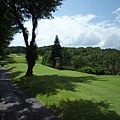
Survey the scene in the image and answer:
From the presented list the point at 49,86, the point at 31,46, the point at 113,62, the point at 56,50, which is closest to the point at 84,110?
the point at 49,86

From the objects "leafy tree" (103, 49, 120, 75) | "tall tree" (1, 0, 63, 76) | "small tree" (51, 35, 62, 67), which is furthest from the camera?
"small tree" (51, 35, 62, 67)

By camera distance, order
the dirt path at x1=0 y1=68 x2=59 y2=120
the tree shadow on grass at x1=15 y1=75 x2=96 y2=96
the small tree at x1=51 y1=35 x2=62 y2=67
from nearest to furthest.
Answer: the dirt path at x1=0 y1=68 x2=59 y2=120 < the tree shadow on grass at x1=15 y1=75 x2=96 y2=96 < the small tree at x1=51 y1=35 x2=62 y2=67

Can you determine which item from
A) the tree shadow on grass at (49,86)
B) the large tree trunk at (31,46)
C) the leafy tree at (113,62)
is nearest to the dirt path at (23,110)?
the tree shadow on grass at (49,86)

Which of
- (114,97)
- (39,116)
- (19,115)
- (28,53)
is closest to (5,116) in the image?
(19,115)

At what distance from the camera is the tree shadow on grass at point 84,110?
11044 millimetres

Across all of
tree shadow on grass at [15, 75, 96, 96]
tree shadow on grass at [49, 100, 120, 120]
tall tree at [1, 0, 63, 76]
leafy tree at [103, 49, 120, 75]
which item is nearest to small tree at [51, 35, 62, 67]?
leafy tree at [103, 49, 120, 75]

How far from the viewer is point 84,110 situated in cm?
1209

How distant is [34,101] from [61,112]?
3921mm

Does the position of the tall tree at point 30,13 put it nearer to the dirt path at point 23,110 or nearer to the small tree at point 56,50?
the dirt path at point 23,110

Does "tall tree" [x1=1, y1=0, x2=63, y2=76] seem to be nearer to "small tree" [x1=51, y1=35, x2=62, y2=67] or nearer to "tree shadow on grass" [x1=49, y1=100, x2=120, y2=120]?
"tree shadow on grass" [x1=49, y1=100, x2=120, y2=120]

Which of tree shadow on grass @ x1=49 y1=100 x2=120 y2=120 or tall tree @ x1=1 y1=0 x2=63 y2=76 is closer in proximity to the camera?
tree shadow on grass @ x1=49 y1=100 x2=120 y2=120

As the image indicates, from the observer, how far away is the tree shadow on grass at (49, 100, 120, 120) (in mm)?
11044

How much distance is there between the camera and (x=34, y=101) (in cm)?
1572

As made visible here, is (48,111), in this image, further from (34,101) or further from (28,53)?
(28,53)
